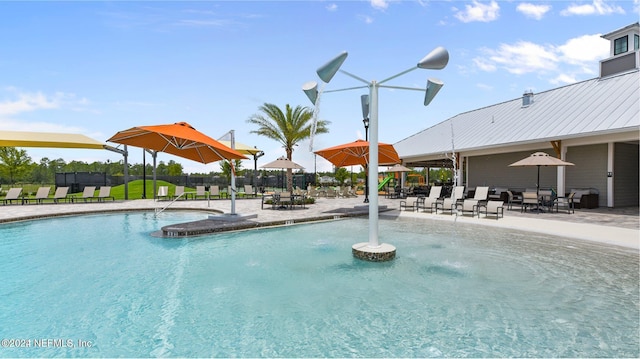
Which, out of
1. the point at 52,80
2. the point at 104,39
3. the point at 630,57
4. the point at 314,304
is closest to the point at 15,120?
the point at 52,80

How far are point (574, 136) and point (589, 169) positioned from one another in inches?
127

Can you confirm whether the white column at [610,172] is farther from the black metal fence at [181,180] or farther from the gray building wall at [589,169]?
the black metal fence at [181,180]

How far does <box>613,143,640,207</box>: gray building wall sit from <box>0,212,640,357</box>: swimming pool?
10341 mm

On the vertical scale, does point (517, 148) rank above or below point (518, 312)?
above

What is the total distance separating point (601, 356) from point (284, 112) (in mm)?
19308

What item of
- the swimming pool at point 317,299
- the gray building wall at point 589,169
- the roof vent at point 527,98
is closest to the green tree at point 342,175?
the roof vent at point 527,98

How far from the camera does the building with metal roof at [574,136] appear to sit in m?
13.0

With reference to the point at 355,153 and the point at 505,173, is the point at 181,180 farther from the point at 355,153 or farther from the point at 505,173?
the point at 505,173

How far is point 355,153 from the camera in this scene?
44.3 ft

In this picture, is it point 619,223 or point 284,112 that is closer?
point 619,223

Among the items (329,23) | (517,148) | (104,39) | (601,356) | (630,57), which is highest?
(630,57)

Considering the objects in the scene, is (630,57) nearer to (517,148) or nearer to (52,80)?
(517,148)

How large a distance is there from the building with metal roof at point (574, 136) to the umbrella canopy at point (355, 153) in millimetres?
6935

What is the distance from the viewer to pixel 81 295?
4.55m
